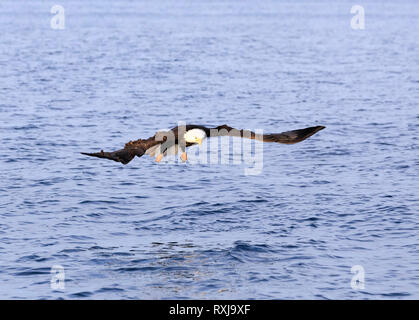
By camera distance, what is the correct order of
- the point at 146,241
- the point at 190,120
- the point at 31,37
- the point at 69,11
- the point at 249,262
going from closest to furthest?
the point at 249,262, the point at 146,241, the point at 190,120, the point at 31,37, the point at 69,11

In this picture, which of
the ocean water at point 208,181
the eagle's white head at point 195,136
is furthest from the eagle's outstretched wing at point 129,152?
the ocean water at point 208,181

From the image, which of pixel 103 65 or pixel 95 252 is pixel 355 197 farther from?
pixel 103 65

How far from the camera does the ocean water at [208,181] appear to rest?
89.2 ft

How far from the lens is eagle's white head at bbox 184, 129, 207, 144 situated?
23562 mm

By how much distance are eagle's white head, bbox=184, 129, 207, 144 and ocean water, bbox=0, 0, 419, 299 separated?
5140mm

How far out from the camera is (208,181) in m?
39.9

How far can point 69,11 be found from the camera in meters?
150

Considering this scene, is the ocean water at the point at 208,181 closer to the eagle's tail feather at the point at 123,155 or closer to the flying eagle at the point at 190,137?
the flying eagle at the point at 190,137

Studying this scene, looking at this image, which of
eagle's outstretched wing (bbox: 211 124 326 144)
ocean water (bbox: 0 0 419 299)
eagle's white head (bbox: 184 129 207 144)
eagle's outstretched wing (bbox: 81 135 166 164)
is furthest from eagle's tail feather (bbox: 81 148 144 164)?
ocean water (bbox: 0 0 419 299)

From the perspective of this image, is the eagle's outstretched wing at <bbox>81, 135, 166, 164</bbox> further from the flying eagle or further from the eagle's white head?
the eagle's white head

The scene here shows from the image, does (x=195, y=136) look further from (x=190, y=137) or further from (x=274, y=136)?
(x=274, y=136)

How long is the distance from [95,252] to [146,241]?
2.15 meters
